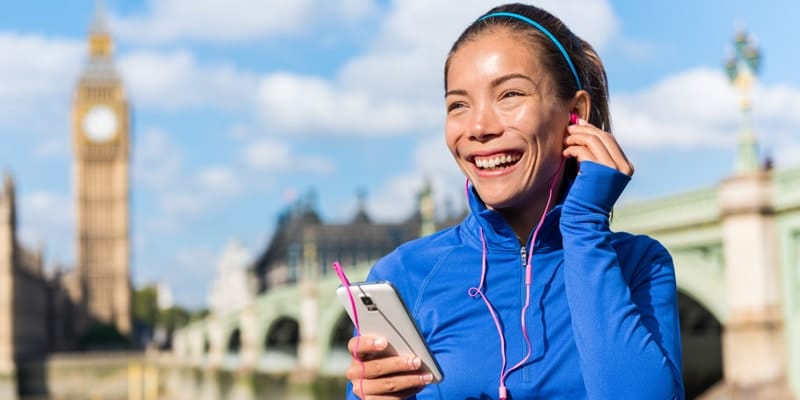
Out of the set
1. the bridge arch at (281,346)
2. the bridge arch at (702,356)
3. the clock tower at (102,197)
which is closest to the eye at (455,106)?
the bridge arch at (702,356)

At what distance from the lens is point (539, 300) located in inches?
79.7

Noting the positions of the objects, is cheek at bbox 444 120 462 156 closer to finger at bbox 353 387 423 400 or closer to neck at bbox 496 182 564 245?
neck at bbox 496 182 564 245

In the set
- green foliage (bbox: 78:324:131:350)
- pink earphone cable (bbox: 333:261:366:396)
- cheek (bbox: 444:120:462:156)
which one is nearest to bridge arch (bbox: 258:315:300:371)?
green foliage (bbox: 78:324:131:350)

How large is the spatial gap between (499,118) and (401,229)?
65073mm

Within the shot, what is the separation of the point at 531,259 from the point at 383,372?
320 mm

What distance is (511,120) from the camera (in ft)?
6.78

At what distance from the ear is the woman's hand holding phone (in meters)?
0.54

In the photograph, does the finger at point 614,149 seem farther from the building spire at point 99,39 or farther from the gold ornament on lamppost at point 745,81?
the building spire at point 99,39

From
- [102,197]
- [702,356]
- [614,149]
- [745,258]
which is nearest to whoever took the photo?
[614,149]

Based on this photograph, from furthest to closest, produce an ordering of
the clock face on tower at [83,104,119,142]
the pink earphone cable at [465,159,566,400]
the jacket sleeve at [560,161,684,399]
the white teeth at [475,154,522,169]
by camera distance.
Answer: the clock face on tower at [83,104,119,142], the white teeth at [475,154,522,169], the pink earphone cable at [465,159,566,400], the jacket sleeve at [560,161,684,399]

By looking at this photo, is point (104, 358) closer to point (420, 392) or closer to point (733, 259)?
point (733, 259)

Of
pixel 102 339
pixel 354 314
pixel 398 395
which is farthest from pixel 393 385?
pixel 102 339

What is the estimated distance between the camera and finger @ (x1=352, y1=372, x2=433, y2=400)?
6.35 feet

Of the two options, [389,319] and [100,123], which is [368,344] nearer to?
[389,319]
